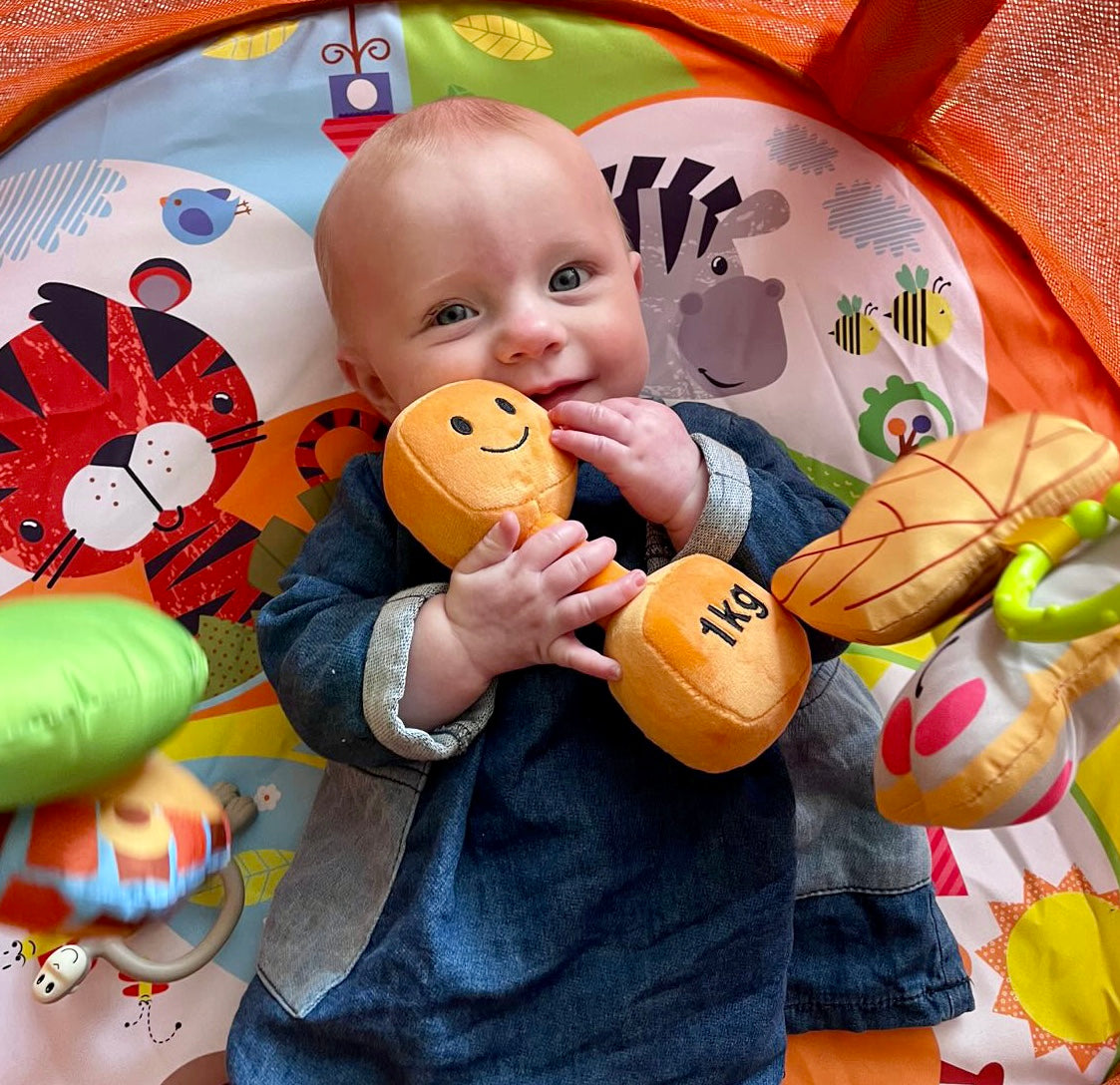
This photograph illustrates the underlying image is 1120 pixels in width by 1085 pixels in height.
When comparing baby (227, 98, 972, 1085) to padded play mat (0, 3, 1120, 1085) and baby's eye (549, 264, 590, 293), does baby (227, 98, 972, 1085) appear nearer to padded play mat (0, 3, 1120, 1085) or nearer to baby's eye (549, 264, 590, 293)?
baby's eye (549, 264, 590, 293)

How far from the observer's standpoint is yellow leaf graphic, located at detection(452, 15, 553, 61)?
92cm

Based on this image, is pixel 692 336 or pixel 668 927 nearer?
pixel 668 927

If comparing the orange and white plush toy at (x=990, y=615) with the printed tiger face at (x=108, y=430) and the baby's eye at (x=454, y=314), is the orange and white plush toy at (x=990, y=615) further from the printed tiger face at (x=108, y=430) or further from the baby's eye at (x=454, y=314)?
the printed tiger face at (x=108, y=430)

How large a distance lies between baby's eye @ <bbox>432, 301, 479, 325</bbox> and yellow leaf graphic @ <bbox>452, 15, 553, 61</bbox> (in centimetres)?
38

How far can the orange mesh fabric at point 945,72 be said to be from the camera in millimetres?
817

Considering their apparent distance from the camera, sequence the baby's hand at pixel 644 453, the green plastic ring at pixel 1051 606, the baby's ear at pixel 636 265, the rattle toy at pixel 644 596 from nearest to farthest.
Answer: the green plastic ring at pixel 1051 606 → the rattle toy at pixel 644 596 → the baby's hand at pixel 644 453 → the baby's ear at pixel 636 265

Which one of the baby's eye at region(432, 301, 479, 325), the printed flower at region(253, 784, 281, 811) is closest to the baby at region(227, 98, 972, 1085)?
the baby's eye at region(432, 301, 479, 325)

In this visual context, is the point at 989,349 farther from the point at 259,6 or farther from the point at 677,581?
the point at 259,6

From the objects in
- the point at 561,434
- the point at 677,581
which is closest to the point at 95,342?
the point at 561,434

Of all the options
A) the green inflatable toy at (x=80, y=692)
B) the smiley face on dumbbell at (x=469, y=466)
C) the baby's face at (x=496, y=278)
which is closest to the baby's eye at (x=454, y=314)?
the baby's face at (x=496, y=278)

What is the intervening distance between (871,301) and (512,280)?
1.28ft

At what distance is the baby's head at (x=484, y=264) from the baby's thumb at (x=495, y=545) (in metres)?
0.13

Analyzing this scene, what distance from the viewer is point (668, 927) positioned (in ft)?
2.23

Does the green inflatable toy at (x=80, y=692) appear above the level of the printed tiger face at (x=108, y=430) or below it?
above
